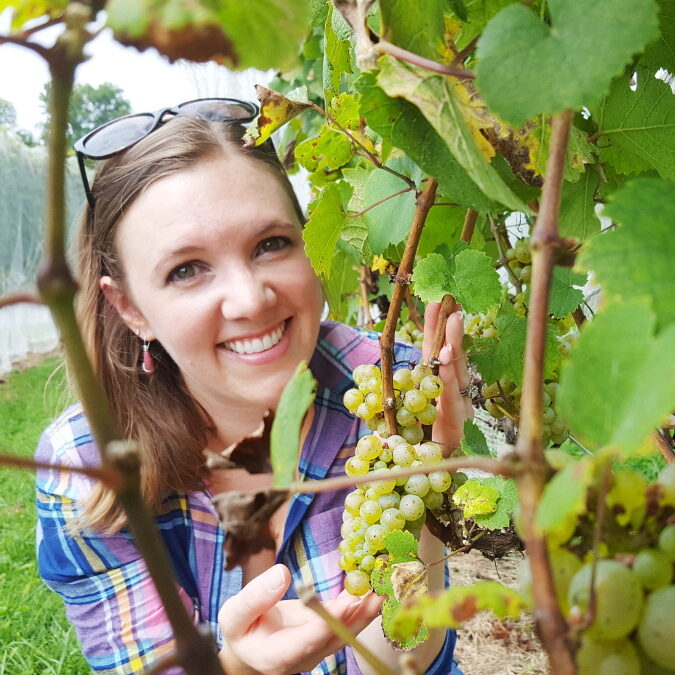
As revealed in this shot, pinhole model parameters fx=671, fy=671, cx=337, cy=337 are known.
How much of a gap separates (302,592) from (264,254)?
0.84 m

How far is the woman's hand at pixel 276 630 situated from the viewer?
65 cm

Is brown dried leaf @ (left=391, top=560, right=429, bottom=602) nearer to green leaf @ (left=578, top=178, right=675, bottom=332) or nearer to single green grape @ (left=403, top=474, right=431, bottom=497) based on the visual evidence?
single green grape @ (left=403, top=474, right=431, bottom=497)

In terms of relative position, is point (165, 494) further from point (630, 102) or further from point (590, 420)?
point (590, 420)

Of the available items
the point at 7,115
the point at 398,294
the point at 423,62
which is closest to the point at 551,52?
the point at 423,62

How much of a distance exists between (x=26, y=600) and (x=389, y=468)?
1.98 meters

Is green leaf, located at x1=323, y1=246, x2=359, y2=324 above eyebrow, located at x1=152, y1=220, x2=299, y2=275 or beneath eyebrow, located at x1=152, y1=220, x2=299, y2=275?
beneath

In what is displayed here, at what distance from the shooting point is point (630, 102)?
1.69 feet

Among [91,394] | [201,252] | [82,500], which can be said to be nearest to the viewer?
[91,394]

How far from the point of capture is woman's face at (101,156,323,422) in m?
0.98

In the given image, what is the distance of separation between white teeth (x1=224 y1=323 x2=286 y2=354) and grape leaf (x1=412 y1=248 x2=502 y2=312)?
490 mm

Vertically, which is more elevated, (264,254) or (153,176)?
(153,176)

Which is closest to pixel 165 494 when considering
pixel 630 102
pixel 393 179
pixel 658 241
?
pixel 393 179

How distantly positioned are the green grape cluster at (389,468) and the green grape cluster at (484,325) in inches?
4.5

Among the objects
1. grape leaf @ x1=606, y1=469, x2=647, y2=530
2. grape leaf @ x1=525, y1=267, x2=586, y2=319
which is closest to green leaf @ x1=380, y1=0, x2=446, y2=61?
grape leaf @ x1=606, y1=469, x2=647, y2=530
